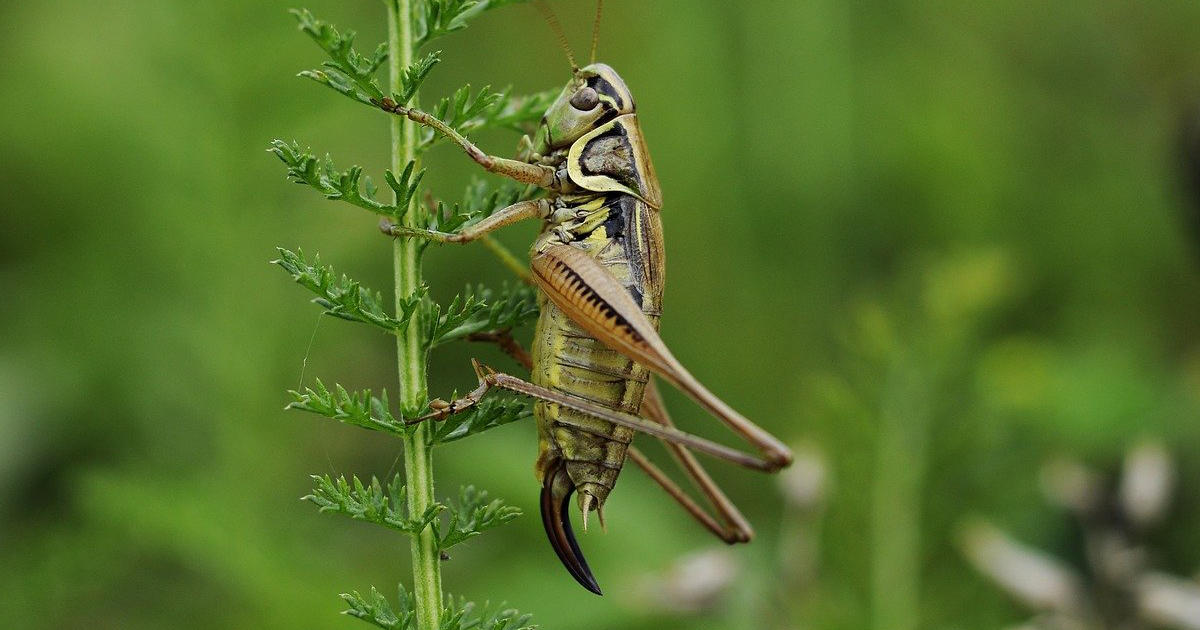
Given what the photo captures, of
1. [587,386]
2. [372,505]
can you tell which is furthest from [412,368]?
[587,386]

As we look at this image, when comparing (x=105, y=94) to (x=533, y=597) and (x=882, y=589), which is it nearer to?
(x=533, y=597)

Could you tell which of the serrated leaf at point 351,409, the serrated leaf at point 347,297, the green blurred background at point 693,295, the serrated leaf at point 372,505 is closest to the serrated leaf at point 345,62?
the serrated leaf at point 347,297

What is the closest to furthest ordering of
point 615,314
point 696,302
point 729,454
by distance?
point 729,454
point 615,314
point 696,302

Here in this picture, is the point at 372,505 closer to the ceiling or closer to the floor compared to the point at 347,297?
closer to the floor

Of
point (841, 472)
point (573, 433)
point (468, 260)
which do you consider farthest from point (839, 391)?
point (468, 260)

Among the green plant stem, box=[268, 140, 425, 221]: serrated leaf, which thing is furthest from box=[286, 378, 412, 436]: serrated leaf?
box=[268, 140, 425, 221]: serrated leaf

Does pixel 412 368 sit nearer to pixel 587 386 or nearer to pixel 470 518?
pixel 470 518
